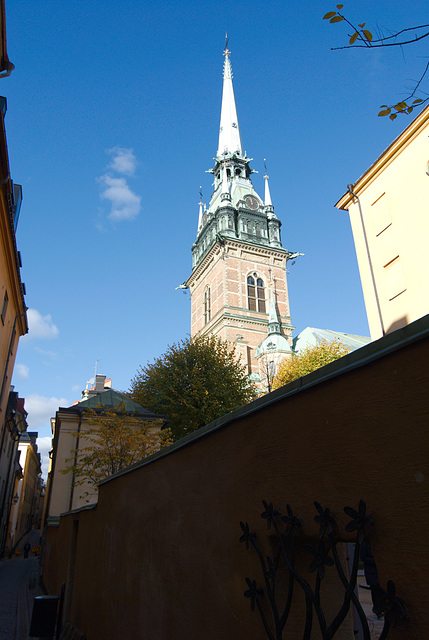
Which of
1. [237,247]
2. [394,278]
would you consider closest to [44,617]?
[394,278]

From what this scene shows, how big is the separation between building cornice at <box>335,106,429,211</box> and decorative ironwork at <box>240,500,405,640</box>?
14049 millimetres

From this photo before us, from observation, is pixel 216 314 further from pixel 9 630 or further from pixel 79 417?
pixel 9 630

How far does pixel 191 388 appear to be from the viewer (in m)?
25.3

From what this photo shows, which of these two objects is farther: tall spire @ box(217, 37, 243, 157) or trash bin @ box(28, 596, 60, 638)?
tall spire @ box(217, 37, 243, 157)

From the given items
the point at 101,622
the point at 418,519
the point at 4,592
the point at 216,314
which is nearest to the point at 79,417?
the point at 4,592

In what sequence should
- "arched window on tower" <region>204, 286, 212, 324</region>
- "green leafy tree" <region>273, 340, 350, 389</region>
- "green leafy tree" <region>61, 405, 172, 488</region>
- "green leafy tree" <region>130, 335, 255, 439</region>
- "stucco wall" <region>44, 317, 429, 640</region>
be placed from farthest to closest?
1. "arched window on tower" <region>204, 286, 212, 324</region>
2. "green leafy tree" <region>273, 340, 350, 389</region>
3. "green leafy tree" <region>130, 335, 255, 439</region>
4. "green leafy tree" <region>61, 405, 172, 488</region>
5. "stucco wall" <region>44, 317, 429, 640</region>

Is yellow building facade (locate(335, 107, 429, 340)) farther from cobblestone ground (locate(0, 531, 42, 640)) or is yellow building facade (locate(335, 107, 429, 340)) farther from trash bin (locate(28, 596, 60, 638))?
cobblestone ground (locate(0, 531, 42, 640))

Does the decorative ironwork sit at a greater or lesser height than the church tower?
lesser

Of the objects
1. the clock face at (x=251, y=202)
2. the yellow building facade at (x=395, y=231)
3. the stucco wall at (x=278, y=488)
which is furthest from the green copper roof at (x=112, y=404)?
the clock face at (x=251, y=202)

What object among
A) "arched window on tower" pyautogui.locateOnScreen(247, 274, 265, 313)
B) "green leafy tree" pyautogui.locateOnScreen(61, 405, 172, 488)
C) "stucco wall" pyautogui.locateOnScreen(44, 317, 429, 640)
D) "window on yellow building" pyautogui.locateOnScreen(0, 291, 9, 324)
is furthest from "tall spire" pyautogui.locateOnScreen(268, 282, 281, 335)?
"stucco wall" pyautogui.locateOnScreen(44, 317, 429, 640)

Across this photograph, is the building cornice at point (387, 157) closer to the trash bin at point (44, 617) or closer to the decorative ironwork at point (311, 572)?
the decorative ironwork at point (311, 572)

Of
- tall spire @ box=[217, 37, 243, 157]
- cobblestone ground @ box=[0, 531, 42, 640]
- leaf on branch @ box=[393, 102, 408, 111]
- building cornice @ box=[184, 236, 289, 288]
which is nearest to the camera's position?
leaf on branch @ box=[393, 102, 408, 111]

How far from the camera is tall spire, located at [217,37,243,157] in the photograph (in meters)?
58.8

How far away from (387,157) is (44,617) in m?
15.5
